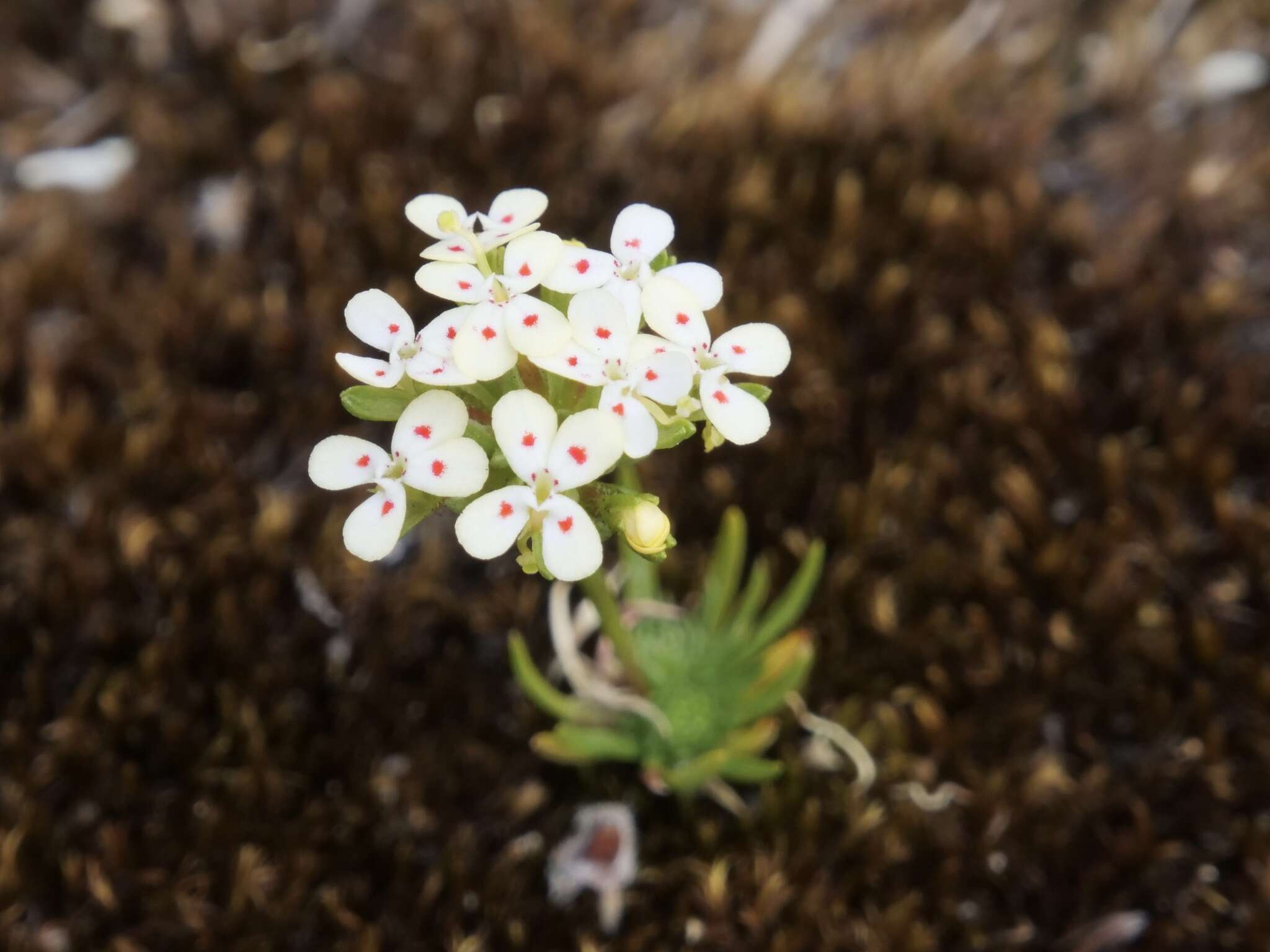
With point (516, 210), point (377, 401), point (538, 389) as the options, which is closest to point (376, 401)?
point (377, 401)

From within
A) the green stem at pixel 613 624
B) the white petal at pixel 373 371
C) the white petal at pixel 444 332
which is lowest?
the green stem at pixel 613 624

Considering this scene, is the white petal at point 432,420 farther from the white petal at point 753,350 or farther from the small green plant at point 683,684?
the small green plant at point 683,684

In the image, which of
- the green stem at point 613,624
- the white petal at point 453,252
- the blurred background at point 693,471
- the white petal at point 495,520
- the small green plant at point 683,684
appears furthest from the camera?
the blurred background at point 693,471

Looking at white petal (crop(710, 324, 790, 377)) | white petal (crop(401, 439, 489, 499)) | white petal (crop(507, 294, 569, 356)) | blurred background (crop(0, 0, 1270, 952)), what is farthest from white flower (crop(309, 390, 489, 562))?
Answer: blurred background (crop(0, 0, 1270, 952))

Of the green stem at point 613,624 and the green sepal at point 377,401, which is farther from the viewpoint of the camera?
the green stem at point 613,624

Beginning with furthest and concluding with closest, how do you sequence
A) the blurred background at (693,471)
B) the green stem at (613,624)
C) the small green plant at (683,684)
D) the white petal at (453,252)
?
Result: the blurred background at (693,471)
the small green plant at (683,684)
the green stem at (613,624)
the white petal at (453,252)

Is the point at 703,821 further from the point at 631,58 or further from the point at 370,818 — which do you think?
the point at 631,58

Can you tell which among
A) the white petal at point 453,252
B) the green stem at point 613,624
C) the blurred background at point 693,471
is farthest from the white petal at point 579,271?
the blurred background at point 693,471
